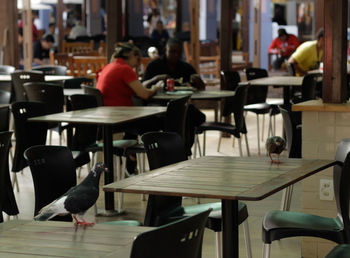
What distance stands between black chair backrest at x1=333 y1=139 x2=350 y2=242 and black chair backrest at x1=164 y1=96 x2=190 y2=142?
2461 mm

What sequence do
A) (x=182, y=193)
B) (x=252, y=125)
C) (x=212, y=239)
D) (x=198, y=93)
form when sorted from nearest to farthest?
Answer: (x=182, y=193) → (x=212, y=239) → (x=198, y=93) → (x=252, y=125)

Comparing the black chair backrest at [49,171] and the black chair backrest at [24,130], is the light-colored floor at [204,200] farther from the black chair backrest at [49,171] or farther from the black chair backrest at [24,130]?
the black chair backrest at [49,171]

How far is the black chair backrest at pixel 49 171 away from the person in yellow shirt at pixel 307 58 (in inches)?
279

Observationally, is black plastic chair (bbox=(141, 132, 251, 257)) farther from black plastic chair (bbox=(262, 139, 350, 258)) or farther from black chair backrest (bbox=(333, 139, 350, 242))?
black chair backrest (bbox=(333, 139, 350, 242))

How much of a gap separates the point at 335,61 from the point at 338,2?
0.36 m

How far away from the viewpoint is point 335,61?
508 centimetres

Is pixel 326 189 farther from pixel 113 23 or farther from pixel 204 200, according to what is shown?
pixel 113 23

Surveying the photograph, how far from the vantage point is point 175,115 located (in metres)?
6.48

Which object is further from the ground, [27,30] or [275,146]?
[27,30]

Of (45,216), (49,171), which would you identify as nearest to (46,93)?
(49,171)

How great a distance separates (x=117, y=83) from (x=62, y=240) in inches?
178

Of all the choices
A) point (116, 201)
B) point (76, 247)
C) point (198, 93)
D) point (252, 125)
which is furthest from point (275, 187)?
point (252, 125)

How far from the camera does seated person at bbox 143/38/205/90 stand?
27.5 ft

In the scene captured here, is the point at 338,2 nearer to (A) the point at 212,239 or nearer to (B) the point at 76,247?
(A) the point at 212,239
